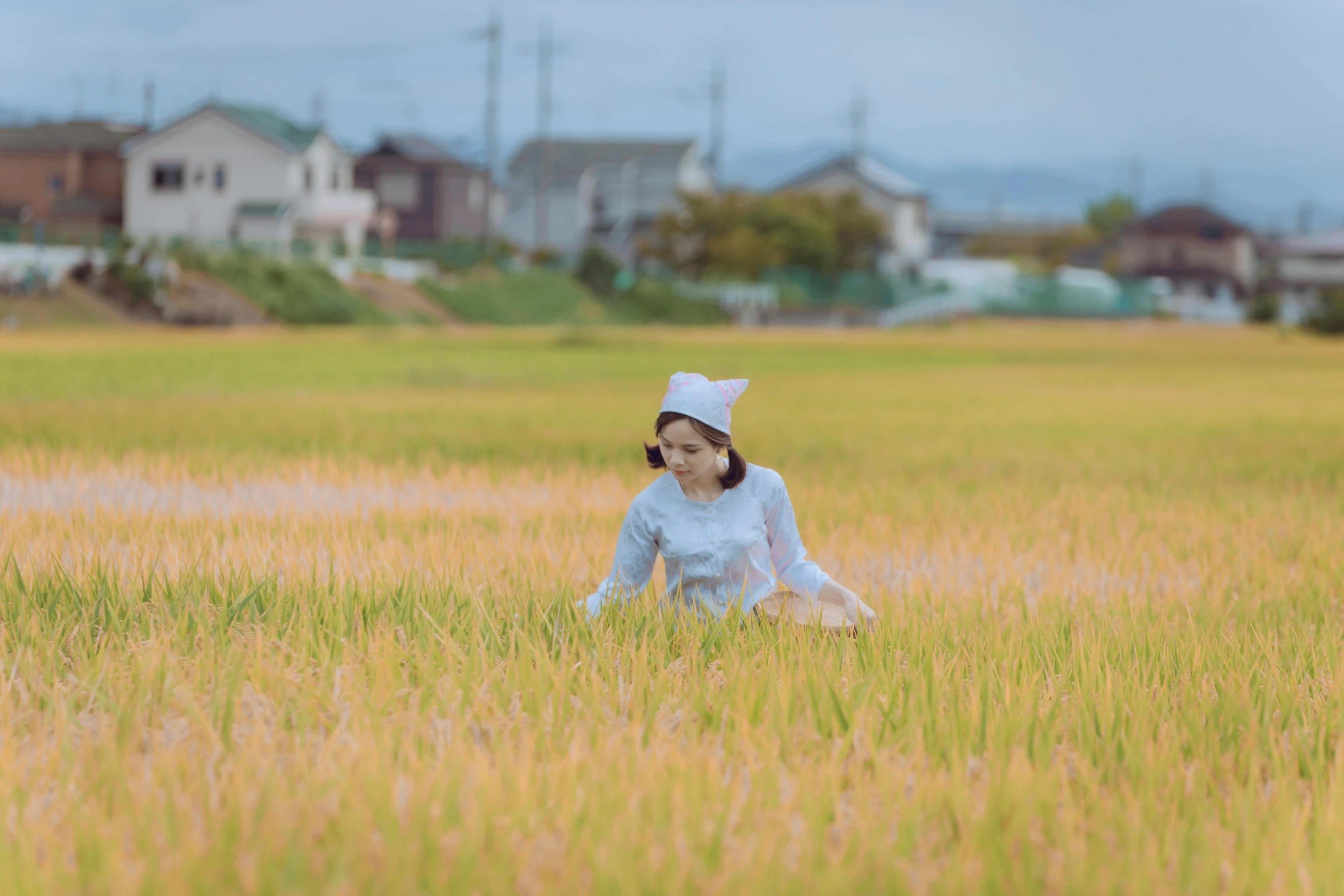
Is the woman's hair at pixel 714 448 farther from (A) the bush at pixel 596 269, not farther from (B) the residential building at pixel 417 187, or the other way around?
(B) the residential building at pixel 417 187

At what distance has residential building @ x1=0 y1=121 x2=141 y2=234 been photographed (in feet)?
163

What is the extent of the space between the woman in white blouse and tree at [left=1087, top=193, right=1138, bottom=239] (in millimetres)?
111778

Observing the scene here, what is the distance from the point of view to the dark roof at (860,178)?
6925cm

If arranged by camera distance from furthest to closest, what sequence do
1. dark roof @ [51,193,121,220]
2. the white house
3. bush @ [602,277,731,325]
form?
dark roof @ [51,193,121,220] → the white house → bush @ [602,277,731,325]

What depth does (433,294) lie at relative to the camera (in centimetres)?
4400

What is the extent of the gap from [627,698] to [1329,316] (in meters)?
47.6

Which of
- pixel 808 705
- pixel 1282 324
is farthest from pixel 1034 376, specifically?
pixel 1282 324

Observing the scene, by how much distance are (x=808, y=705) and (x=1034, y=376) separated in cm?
1990

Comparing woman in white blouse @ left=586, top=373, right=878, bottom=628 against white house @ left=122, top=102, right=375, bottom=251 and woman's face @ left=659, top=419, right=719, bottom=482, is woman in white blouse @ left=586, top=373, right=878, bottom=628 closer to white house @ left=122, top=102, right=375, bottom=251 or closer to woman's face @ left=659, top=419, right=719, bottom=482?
woman's face @ left=659, top=419, right=719, bottom=482

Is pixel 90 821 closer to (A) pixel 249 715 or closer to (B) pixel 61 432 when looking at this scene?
(A) pixel 249 715

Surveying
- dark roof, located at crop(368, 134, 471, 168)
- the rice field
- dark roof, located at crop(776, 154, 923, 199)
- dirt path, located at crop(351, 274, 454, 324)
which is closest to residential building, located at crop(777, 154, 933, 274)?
dark roof, located at crop(776, 154, 923, 199)

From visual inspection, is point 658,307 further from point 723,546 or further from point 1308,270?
point 1308,270

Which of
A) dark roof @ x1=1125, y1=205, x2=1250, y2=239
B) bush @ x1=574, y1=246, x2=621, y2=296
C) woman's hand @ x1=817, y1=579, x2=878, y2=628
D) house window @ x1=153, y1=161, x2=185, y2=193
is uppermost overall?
dark roof @ x1=1125, y1=205, x2=1250, y2=239

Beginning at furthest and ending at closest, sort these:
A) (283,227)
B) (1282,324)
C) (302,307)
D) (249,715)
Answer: (1282,324) < (283,227) < (302,307) < (249,715)
